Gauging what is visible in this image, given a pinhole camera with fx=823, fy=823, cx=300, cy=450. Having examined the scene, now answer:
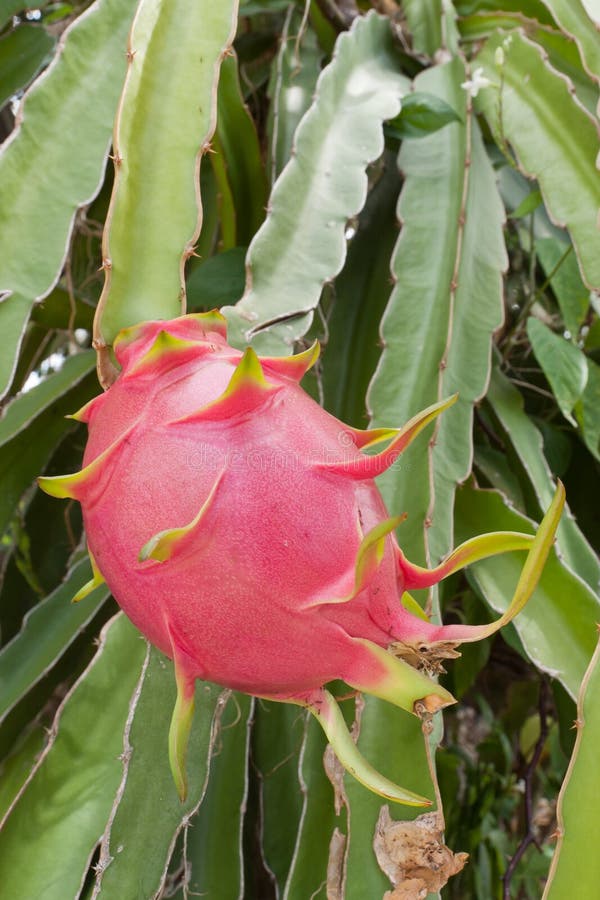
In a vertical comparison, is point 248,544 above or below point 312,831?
above

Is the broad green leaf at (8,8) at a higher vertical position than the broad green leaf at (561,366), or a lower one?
higher

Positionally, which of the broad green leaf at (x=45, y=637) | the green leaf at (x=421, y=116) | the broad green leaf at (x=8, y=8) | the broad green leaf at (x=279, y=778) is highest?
the broad green leaf at (x=8, y=8)

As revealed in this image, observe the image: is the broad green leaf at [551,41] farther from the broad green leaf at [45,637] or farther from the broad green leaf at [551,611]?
the broad green leaf at [45,637]

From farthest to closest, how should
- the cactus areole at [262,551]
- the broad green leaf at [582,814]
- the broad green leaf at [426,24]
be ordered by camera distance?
the broad green leaf at [426,24] → the broad green leaf at [582,814] → the cactus areole at [262,551]

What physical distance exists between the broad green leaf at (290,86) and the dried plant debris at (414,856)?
2.05 feet

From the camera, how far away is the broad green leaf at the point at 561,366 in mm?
751

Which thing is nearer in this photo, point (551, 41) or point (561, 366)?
point (561, 366)

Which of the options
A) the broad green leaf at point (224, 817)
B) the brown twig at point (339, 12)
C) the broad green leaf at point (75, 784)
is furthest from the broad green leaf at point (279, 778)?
the brown twig at point (339, 12)

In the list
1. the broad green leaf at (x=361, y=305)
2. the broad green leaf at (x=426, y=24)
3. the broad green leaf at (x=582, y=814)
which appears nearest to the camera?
the broad green leaf at (x=582, y=814)

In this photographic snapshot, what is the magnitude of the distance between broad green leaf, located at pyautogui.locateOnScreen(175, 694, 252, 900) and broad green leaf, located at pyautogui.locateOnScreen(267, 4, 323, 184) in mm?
537

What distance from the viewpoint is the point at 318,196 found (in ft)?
2.43

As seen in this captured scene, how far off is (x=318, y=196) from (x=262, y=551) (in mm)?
457

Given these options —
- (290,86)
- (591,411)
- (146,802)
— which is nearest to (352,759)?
(146,802)

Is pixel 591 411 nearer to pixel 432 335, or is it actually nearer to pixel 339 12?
pixel 432 335
